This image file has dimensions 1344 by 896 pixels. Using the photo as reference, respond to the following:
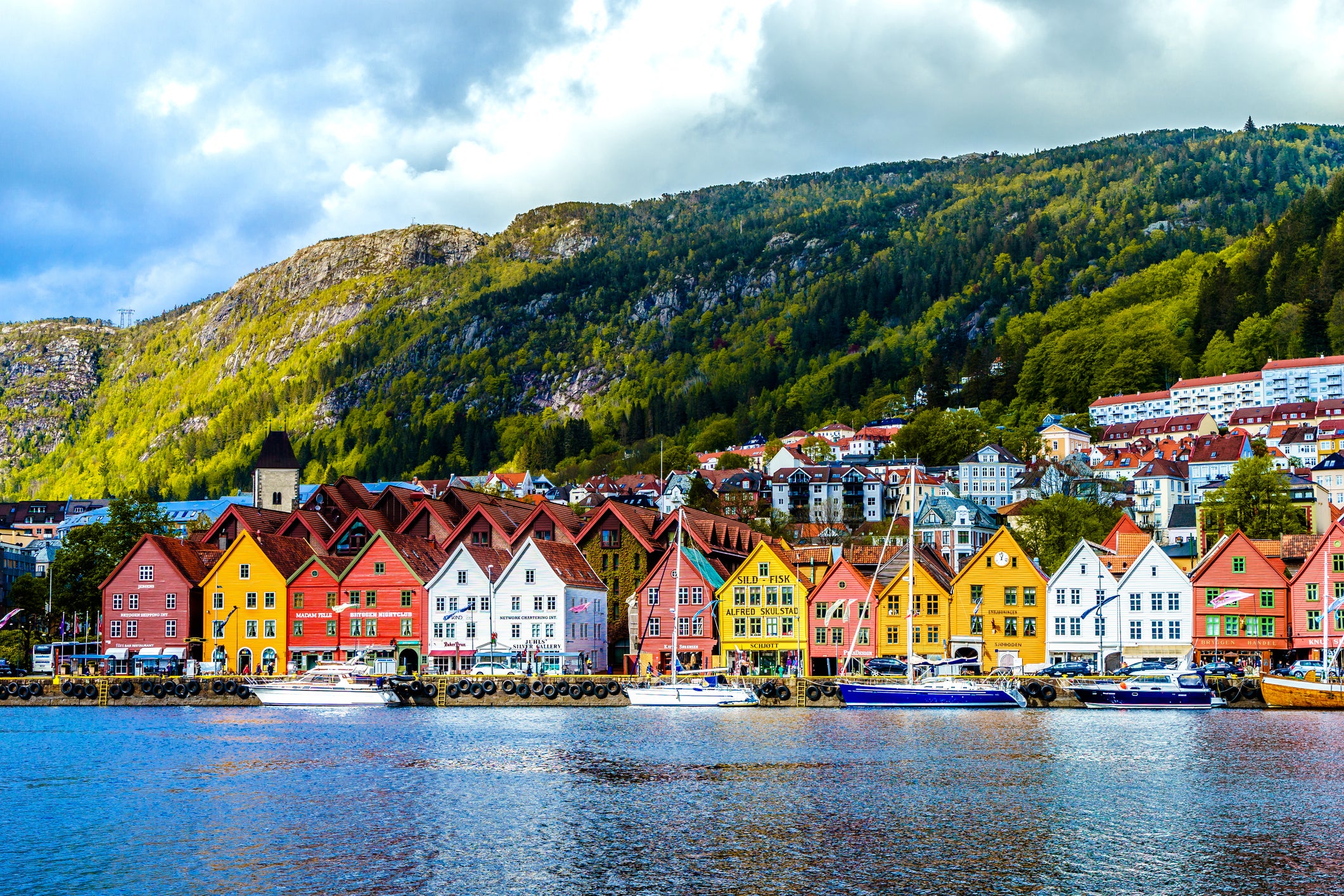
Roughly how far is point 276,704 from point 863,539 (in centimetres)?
10450

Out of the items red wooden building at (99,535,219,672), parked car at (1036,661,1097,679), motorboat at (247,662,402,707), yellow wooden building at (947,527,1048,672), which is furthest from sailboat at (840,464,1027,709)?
red wooden building at (99,535,219,672)

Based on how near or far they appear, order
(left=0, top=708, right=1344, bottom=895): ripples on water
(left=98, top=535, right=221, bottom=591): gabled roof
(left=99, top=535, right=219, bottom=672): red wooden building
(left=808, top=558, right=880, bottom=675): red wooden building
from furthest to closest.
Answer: (left=98, top=535, right=221, bottom=591): gabled roof → (left=99, top=535, right=219, bottom=672): red wooden building → (left=808, top=558, right=880, bottom=675): red wooden building → (left=0, top=708, right=1344, bottom=895): ripples on water

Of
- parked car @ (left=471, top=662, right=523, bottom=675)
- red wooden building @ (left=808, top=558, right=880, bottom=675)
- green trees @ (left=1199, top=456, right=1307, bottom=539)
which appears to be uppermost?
green trees @ (left=1199, top=456, right=1307, bottom=539)

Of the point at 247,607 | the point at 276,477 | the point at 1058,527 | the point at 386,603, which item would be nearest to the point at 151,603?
the point at 247,607

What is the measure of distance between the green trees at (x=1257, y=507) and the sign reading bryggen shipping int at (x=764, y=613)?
172ft

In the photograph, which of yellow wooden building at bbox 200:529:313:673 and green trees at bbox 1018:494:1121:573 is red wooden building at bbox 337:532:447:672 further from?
green trees at bbox 1018:494:1121:573

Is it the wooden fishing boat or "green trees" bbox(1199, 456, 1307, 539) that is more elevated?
"green trees" bbox(1199, 456, 1307, 539)

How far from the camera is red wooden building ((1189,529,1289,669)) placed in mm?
101250

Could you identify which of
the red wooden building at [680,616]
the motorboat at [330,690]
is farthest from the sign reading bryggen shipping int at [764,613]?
the motorboat at [330,690]

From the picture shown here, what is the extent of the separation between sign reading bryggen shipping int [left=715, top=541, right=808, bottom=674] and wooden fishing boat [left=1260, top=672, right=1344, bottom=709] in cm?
3353

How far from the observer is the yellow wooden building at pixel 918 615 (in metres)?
107

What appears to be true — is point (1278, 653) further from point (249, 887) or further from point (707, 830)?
point (249, 887)

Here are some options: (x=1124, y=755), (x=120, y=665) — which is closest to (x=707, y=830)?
(x=1124, y=755)

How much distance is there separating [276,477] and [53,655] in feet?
222
